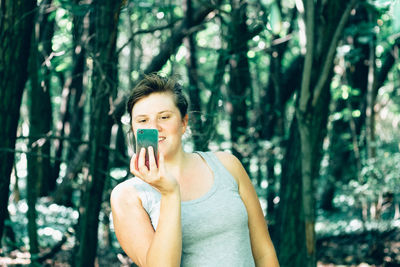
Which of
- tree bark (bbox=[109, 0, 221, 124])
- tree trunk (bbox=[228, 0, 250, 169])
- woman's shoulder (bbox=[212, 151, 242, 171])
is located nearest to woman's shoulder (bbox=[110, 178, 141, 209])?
woman's shoulder (bbox=[212, 151, 242, 171])

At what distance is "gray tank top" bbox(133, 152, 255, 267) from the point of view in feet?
6.49

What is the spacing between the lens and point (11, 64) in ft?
12.6

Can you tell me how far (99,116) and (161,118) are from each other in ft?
6.71

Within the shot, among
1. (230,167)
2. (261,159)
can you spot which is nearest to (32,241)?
(230,167)

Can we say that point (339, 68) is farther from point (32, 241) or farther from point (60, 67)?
point (32, 241)

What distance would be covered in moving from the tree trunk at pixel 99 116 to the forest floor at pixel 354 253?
2460 mm

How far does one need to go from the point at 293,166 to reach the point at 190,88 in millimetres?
1309

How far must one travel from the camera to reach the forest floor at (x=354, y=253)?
6891mm

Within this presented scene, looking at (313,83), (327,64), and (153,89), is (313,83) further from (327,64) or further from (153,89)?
(153,89)

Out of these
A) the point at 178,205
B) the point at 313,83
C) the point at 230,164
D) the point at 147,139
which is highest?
the point at 313,83

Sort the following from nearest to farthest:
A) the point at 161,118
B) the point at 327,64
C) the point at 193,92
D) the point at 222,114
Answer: the point at 161,118 < the point at 327,64 < the point at 193,92 < the point at 222,114

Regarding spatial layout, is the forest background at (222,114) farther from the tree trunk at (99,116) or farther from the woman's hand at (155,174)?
the woman's hand at (155,174)

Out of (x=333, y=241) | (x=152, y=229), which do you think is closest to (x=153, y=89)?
(x=152, y=229)

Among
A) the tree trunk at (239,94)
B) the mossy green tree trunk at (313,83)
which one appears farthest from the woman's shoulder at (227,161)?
the tree trunk at (239,94)
